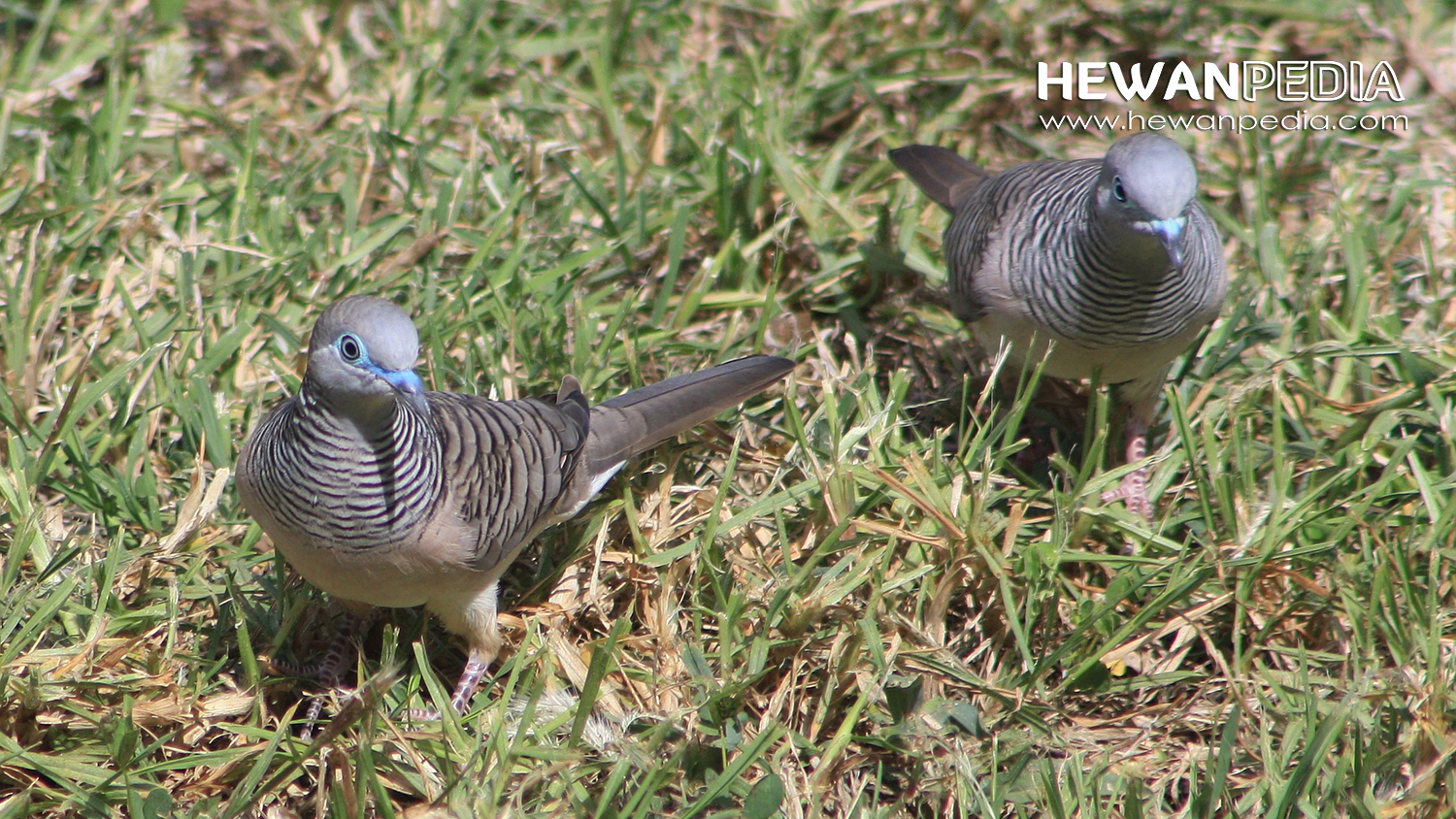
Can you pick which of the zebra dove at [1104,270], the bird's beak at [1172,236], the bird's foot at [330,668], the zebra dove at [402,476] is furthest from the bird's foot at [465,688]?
the bird's beak at [1172,236]

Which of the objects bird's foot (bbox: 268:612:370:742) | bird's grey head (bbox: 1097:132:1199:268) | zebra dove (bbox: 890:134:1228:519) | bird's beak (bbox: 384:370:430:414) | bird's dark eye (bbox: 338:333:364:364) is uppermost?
bird's grey head (bbox: 1097:132:1199:268)

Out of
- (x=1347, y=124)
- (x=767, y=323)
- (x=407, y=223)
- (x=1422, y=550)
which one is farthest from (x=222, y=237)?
(x=1347, y=124)

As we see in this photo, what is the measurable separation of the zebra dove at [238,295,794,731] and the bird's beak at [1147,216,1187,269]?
1662 millimetres

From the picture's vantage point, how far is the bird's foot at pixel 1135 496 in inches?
169

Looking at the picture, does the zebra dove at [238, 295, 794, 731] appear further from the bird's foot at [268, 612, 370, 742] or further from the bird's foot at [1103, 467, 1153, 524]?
the bird's foot at [1103, 467, 1153, 524]

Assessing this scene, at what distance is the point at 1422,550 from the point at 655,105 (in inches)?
132

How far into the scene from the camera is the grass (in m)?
3.45

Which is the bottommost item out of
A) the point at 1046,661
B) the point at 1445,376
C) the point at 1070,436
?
the point at 1046,661

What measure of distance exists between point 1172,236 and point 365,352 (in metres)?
2.18

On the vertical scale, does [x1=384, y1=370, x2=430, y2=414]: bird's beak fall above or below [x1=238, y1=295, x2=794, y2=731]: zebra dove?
above

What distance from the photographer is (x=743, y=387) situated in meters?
4.13

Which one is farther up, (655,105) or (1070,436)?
(655,105)

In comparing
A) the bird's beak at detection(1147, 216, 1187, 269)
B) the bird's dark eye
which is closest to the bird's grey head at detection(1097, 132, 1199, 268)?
the bird's beak at detection(1147, 216, 1187, 269)

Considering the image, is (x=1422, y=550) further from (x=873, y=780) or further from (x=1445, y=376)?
(x=873, y=780)
